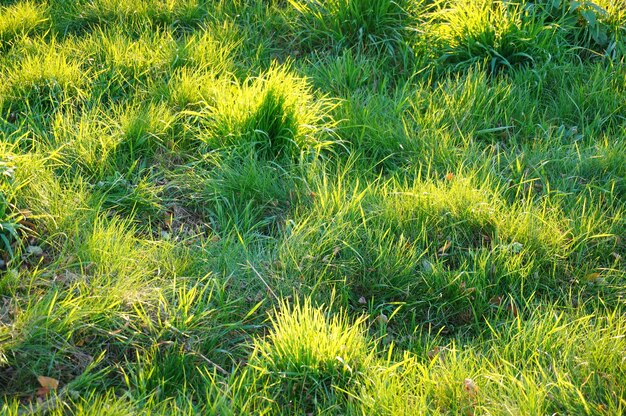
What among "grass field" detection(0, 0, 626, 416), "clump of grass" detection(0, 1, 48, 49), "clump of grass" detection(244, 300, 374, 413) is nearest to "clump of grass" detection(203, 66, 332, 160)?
"grass field" detection(0, 0, 626, 416)

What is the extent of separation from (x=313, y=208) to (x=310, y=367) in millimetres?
1169

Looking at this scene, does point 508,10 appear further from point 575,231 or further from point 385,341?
point 385,341

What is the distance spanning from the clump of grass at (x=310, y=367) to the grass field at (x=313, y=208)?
0.4 inches

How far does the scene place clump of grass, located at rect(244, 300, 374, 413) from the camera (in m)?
2.97

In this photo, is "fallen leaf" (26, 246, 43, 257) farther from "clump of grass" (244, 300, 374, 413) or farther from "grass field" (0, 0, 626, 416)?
"clump of grass" (244, 300, 374, 413)

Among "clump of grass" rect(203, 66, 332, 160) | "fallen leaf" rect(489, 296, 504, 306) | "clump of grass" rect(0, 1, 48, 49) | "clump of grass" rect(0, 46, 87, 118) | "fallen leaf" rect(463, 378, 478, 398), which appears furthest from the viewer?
"clump of grass" rect(0, 1, 48, 49)

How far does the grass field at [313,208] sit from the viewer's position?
9.93 ft

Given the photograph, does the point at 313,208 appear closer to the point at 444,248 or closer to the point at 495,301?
the point at 444,248

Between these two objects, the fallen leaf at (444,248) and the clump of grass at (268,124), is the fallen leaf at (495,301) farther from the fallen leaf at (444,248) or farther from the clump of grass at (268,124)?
the clump of grass at (268,124)

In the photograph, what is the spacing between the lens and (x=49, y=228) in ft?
12.3

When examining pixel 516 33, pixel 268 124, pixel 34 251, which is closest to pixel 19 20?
pixel 268 124

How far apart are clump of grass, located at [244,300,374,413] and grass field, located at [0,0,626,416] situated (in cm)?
1

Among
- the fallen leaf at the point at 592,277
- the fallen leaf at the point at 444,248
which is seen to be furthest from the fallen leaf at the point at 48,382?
the fallen leaf at the point at 592,277

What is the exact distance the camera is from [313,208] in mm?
3959
